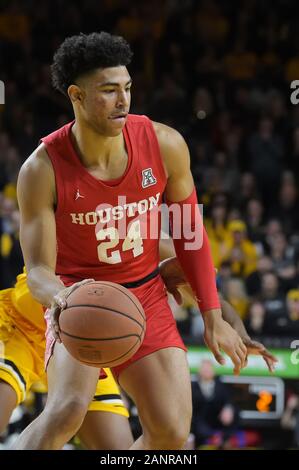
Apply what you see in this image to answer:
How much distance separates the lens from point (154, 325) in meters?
4.90

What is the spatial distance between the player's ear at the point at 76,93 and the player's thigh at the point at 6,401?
1584 mm

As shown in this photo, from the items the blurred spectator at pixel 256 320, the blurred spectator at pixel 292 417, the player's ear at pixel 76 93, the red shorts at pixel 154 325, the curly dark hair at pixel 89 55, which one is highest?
the curly dark hair at pixel 89 55

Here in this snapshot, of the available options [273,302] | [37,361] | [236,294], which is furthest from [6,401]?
[236,294]

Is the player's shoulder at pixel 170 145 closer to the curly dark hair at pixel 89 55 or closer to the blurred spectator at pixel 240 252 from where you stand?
the curly dark hair at pixel 89 55

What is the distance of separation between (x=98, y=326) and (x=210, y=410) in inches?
199

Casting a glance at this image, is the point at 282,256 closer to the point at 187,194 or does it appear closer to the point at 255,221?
the point at 255,221

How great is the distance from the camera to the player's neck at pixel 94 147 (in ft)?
15.8

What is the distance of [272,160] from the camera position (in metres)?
12.2

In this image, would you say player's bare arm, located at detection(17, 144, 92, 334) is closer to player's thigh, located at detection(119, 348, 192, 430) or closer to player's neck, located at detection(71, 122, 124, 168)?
player's neck, located at detection(71, 122, 124, 168)

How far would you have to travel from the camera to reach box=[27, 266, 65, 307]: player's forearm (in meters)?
4.49

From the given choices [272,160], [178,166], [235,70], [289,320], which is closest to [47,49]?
[235,70]

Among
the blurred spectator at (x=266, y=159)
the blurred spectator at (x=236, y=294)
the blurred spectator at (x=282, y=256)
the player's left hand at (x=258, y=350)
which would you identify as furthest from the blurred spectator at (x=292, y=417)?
the player's left hand at (x=258, y=350)

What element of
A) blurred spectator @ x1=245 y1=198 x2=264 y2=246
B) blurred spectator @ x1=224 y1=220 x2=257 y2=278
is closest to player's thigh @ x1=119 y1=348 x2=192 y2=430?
blurred spectator @ x1=224 y1=220 x2=257 y2=278

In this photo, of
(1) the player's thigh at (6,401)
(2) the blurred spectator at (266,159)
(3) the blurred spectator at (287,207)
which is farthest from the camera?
(2) the blurred spectator at (266,159)
